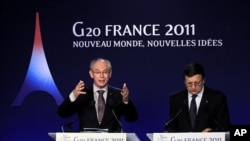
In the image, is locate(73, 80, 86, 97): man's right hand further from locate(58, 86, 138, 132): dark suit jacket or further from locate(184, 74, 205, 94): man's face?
locate(184, 74, 205, 94): man's face

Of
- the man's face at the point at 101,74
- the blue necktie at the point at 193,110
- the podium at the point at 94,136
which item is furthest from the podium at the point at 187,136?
the man's face at the point at 101,74

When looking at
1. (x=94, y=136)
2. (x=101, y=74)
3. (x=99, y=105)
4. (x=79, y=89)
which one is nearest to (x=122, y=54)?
(x=101, y=74)

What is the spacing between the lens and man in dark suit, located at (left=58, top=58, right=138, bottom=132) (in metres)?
5.77

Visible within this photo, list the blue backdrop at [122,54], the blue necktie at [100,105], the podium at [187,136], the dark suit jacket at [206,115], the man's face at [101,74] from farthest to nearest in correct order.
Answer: the blue backdrop at [122,54], the man's face at [101,74], the blue necktie at [100,105], the dark suit jacket at [206,115], the podium at [187,136]

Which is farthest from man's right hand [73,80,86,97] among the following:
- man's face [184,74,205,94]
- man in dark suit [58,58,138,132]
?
→ man's face [184,74,205,94]

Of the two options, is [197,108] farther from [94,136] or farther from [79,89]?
[94,136]

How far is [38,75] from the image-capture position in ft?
21.1

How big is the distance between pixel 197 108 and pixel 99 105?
3.47 ft

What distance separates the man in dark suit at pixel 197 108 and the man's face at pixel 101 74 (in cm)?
74

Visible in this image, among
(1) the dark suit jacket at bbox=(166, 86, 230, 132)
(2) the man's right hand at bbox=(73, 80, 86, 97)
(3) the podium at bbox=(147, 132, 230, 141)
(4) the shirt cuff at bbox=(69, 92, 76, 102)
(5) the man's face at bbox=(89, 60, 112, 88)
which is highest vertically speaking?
(5) the man's face at bbox=(89, 60, 112, 88)

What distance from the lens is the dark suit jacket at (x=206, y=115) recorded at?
5559 mm

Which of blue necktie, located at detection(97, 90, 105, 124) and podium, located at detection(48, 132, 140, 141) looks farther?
blue necktie, located at detection(97, 90, 105, 124)

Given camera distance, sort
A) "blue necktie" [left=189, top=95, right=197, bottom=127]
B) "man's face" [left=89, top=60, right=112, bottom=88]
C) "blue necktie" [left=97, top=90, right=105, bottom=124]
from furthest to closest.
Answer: "man's face" [left=89, top=60, right=112, bottom=88]
"blue necktie" [left=97, top=90, right=105, bottom=124]
"blue necktie" [left=189, top=95, right=197, bottom=127]

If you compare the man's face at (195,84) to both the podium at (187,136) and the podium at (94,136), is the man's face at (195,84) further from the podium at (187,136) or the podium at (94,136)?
the podium at (94,136)
